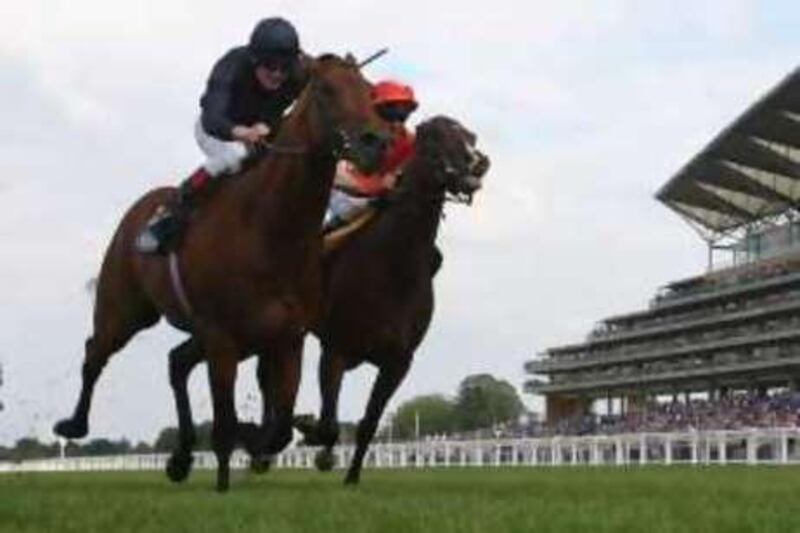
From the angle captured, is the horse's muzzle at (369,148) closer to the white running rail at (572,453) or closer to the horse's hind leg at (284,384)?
the horse's hind leg at (284,384)

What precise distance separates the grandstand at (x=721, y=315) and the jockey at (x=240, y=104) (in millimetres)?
54380

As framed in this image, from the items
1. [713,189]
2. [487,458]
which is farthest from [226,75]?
[713,189]

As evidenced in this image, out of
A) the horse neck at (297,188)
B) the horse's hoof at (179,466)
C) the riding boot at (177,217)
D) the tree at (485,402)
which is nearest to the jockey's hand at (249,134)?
the horse neck at (297,188)

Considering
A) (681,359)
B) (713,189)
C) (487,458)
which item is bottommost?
(487,458)

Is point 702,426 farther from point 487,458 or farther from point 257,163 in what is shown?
point 257,163

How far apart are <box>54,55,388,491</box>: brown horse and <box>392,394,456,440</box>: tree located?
147 m

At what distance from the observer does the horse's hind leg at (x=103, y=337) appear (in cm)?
1054

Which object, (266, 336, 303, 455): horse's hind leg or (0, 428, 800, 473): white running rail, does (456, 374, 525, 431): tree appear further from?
(266, 336, 303, 455): horse's hind leg

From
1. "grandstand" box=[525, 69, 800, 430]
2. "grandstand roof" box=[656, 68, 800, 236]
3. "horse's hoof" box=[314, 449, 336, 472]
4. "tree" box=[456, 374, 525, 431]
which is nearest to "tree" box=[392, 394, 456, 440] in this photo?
"tree" box=[456, 374, 525, 431]

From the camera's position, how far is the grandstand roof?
266ft

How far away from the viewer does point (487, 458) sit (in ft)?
149

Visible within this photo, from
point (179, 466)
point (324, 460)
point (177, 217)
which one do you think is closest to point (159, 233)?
point (177, 217)

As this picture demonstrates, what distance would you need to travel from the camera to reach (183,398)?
34.8ft

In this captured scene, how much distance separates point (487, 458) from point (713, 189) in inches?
2306
